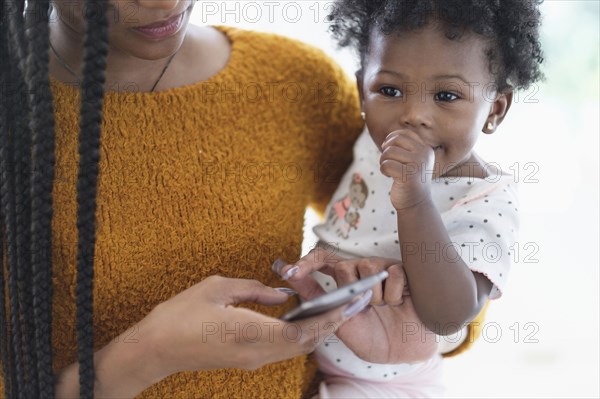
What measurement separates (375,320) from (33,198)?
0.49 m

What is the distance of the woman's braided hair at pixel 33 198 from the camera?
827 mm

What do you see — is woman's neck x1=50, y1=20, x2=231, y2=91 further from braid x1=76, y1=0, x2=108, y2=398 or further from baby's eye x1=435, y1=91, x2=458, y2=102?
baby's eye x1=435, y1=91, x2=458, y2=102

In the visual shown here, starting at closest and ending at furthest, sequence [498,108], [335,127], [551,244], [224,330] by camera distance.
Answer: [224,330] < [498,108] < [335,127] < [551,244]

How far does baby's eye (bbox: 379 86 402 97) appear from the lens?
3.27ft

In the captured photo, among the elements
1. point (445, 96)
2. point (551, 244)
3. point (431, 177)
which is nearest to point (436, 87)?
point (445, 96)

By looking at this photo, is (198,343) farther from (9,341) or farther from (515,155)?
(515,155)

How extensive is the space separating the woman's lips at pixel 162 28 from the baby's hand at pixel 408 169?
0.32m

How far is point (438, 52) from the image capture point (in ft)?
3.11

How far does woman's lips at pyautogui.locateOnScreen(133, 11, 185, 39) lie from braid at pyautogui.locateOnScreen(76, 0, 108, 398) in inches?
3.6

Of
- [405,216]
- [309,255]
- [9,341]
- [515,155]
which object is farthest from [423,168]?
[515,155]

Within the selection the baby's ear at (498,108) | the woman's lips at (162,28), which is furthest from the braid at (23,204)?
the baby's ear at (498,108)

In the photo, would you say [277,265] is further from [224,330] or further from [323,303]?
[323,303]

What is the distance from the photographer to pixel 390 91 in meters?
1.00

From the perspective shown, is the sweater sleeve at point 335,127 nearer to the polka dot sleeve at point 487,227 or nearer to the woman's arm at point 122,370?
the polka dot sleeve at point 487,227
